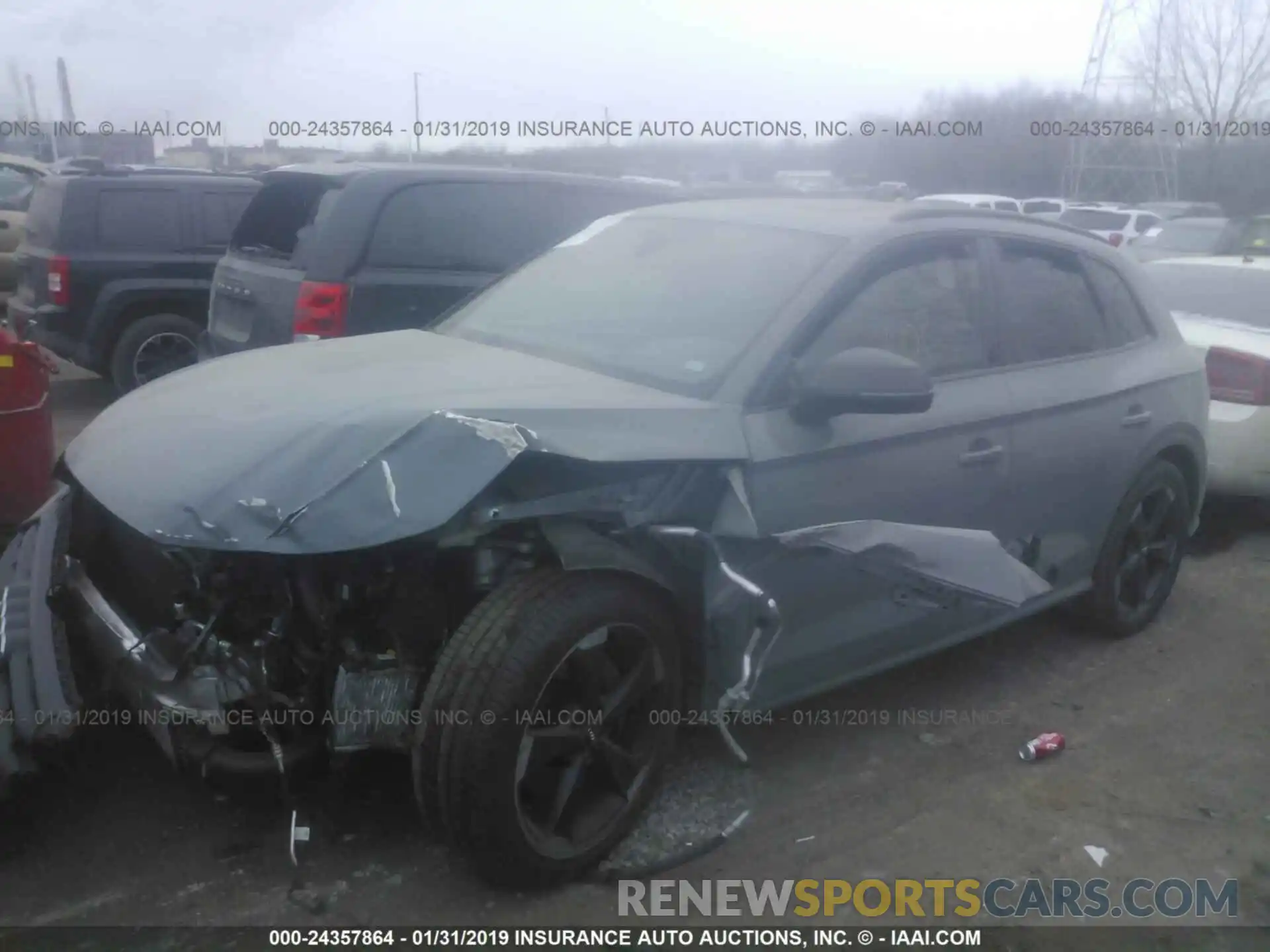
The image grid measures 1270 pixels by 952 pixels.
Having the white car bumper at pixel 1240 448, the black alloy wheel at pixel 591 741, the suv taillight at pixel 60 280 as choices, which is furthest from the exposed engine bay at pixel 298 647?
the suv taillight at pixel 60 280

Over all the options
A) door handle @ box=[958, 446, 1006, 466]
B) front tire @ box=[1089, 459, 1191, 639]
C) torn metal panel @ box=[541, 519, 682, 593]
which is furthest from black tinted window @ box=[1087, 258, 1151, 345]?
torn metal panel @ box=[541, 519, 682, 593]

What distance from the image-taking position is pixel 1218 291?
6961 mm

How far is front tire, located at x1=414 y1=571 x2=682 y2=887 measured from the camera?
2793mm

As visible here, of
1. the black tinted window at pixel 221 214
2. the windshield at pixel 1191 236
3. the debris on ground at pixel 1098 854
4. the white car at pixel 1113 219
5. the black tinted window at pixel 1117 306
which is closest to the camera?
the debris on ground at pixel 1098 854

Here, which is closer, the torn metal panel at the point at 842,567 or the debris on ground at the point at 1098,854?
the torn metal panel at the point at 842,567

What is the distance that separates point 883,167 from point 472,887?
19.6 metres

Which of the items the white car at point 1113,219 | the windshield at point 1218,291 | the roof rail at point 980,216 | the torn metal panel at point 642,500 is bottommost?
the white car at point 1113,219

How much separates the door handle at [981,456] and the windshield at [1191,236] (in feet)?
39.6

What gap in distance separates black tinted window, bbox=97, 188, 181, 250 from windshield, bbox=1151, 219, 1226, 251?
11.6 m

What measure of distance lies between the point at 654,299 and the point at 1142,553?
8.16ft

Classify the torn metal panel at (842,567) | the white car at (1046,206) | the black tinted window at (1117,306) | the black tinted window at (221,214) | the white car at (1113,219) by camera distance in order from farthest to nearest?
the white car at (1046,206) < the white car at (1113,219) < the black tinted window at (221,214) < the black tinted window at (1117,306) < the torn metal panel at (842,567)

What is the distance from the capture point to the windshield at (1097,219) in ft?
72.3

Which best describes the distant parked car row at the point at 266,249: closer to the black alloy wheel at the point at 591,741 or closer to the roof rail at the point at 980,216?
the roof rail at the point at 980,216

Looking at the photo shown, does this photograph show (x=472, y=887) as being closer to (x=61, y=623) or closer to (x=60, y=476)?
(x=61, y=623)
